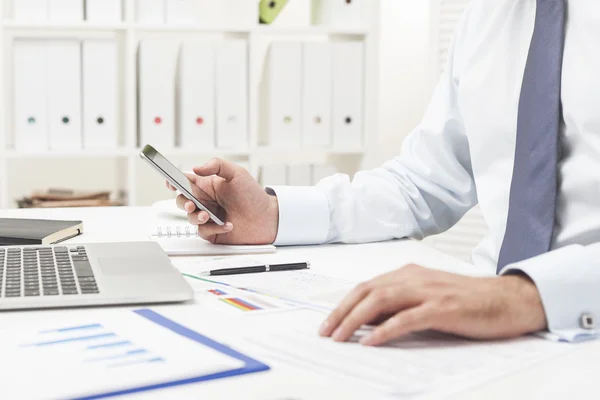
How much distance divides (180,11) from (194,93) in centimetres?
29

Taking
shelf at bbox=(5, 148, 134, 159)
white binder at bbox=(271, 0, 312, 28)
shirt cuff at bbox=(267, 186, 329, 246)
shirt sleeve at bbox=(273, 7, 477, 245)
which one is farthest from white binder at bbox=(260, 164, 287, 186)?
shirt cuff at bbox=(267, 186, 329, 246)

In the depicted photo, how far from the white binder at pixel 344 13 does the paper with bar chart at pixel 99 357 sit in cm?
231

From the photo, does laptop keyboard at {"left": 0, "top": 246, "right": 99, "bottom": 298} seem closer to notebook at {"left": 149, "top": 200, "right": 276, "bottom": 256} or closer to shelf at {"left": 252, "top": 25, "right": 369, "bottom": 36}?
notebook at {"left": 149, "top": 200, "right": 276, "bottom": 256}

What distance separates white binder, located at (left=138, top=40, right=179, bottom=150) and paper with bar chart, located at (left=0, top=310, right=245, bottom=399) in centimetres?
200

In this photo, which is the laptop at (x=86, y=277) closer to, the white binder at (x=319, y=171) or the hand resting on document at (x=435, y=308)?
the hand resting on document at (x=435, y=308)

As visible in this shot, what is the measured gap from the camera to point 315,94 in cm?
284

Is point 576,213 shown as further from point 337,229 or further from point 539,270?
point 337,229

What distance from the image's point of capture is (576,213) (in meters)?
0.99

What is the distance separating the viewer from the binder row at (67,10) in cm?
262

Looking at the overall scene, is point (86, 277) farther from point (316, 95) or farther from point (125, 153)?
point (316, 95)

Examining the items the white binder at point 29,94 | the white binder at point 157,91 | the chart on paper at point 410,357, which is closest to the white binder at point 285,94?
the white binder at point 157,91

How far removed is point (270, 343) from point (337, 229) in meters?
0.57

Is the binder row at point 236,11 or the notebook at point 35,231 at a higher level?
the binder row at point 236,11

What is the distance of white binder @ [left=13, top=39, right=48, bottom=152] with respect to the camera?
102 inches
